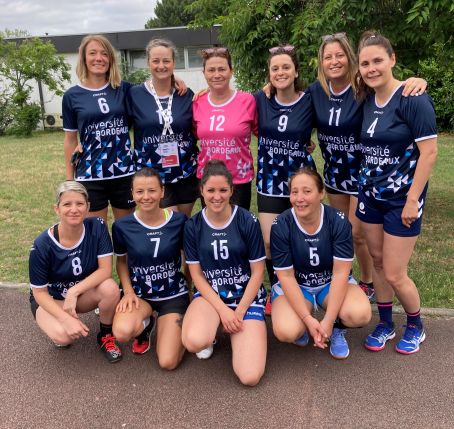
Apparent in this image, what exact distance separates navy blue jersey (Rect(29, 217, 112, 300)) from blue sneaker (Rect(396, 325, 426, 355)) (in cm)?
238

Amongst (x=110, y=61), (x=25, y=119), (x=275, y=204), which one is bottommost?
(x=25, y=119)

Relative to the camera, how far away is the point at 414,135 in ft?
10.8

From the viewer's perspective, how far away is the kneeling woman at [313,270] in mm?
3564

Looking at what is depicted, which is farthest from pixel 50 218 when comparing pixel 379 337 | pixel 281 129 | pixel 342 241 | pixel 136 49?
pixel 136 49

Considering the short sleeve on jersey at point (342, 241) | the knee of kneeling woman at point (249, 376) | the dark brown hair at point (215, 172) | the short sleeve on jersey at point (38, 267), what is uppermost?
the dark brown hair at point (215, 172)

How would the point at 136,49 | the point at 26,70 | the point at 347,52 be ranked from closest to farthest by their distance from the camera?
the point at 347,52 → the point at 26,70 → the point at 136,49

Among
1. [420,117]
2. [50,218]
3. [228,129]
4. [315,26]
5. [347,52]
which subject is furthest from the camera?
[50,218]

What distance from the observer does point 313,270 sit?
3.77 m

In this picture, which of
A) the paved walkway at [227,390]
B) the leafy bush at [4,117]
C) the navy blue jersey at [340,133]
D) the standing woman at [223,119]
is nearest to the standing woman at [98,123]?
the standing woman at [223,119]

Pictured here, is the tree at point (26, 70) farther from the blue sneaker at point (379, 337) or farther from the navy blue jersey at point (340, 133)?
the blue sneaker at point (379, 337)

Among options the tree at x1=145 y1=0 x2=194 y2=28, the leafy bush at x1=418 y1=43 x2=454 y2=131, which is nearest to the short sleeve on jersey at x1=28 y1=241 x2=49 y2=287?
the leafy bush at x1=418 y1=43 x2=454 y2=131

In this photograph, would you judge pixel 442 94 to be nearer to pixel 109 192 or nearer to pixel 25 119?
pixel 109 192

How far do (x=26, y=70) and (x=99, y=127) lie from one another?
21.4 m

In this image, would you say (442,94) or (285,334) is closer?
(285,334)
